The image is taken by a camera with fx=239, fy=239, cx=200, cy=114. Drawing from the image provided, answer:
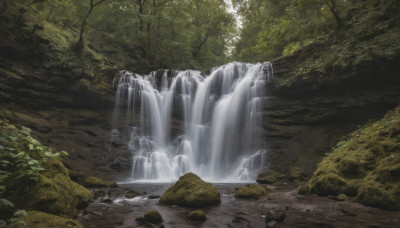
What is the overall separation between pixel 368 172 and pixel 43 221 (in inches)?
293

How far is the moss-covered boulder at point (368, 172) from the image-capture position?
17.5ft

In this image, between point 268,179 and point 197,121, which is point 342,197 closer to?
point 268,179

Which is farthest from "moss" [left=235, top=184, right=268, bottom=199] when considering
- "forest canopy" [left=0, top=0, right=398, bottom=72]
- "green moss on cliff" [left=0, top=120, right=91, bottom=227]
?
"forest canopy" [left=0, top=0, right=398, bottom=72]

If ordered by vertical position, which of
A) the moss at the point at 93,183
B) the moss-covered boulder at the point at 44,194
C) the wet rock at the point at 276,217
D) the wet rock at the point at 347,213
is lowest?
the moss at the point at 93,183

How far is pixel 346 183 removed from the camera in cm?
658

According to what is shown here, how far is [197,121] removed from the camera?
54.6 ft

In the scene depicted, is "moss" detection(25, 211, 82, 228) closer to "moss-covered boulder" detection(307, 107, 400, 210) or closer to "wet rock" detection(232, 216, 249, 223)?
"wet rock" detection(232, 216, 249, 223)

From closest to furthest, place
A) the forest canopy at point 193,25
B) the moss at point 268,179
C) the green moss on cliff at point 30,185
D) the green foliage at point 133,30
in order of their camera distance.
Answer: the green moss on cliff at point 30,185
the moss at point 268,179
the forest canopy at point 193,25
the green foliage at point 133,30

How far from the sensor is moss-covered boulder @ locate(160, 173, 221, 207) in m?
6.02

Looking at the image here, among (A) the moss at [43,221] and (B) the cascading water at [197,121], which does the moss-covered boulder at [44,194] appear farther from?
(B) the cascading water at [197,121]

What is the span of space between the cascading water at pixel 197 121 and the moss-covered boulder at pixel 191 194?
6.62m

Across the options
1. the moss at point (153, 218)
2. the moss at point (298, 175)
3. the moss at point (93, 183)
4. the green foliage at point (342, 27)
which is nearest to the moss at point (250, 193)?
the moss at point (153, 218)

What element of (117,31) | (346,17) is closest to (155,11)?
(117,31)

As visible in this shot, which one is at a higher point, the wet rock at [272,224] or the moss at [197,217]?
the wet rock at [272,224]
